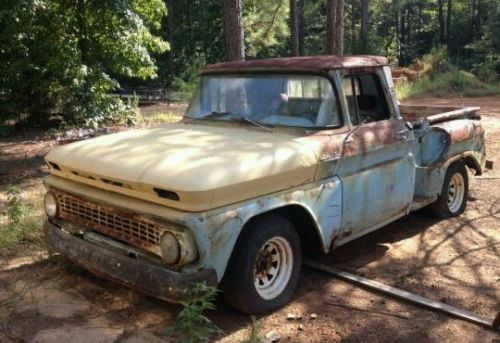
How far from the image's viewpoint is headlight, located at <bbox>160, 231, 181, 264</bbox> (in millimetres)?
3619

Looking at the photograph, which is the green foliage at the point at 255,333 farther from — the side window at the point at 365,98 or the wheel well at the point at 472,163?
the wheel well at the point at 472,163

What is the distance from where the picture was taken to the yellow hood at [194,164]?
3.59 meters

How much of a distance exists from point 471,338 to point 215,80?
10.0ft

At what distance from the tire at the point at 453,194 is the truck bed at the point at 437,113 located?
551 mm

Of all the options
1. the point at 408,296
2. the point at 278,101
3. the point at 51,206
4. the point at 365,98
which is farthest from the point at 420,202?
the point at 51,206

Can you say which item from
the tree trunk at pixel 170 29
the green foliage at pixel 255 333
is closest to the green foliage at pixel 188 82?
the tree trunk at pixel 170 29

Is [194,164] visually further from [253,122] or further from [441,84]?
[441,84]

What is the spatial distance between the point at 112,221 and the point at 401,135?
9.04 feet

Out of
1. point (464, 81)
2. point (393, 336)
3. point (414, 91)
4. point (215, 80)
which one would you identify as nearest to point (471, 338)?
point (393, 336)

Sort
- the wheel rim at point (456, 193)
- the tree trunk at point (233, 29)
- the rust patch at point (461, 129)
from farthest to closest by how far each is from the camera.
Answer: the tree trunk at point (233, 29) → the wheel rim at point (456, 193) → the rust patch at point (461, 129)

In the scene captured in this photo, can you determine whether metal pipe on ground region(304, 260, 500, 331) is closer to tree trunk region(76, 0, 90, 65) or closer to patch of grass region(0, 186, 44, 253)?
patch of grass region(0, 186, 44, 253)

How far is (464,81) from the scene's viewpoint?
25578mm

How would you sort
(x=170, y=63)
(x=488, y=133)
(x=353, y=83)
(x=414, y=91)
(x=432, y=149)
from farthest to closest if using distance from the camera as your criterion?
1. (x=170, y=63)
2. (x=414, y=91)
3. (x=488, y=133)
4. (x=432, y=149)
5. (x=353, y=83)

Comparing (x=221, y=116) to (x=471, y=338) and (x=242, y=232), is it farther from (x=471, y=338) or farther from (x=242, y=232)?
(x=471, y=338)
